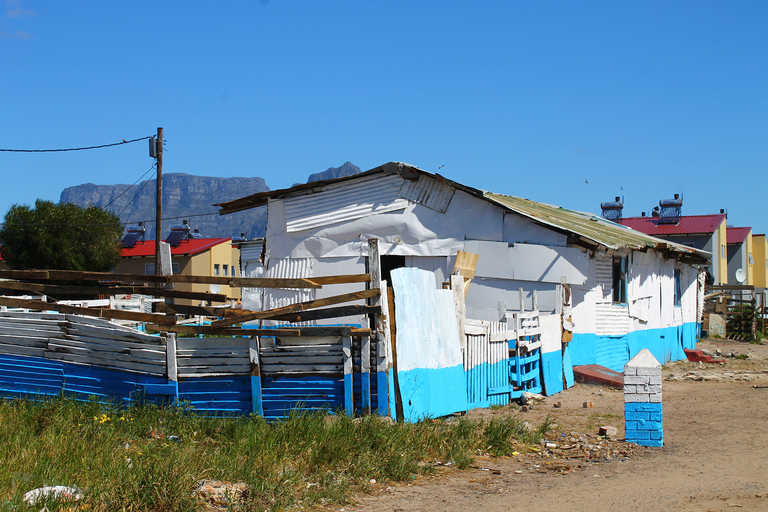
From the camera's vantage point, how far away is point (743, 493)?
6113mm

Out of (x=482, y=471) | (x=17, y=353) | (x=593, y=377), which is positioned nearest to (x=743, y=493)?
(x=482, y=471)

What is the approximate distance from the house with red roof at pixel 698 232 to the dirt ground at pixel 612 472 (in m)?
32.1

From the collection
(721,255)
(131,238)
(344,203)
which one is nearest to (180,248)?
(131,238)

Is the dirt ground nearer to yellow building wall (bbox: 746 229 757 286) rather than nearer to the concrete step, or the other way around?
the concrete step

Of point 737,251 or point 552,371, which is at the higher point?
point 737,251

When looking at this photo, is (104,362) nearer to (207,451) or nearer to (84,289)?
(84,289)

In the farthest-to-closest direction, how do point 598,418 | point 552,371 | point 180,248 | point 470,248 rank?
point 180,248
point 470,248
point 552,371
point 598,418

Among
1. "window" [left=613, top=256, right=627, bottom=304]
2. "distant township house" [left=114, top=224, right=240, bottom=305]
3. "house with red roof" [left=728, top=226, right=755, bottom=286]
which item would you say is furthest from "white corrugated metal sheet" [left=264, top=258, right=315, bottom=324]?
"house with red roof" [left=728, top=226, right=755, bottom=286]

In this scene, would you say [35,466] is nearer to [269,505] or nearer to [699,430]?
[269,505]

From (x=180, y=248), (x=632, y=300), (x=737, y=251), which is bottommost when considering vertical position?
(x=632, y=300)

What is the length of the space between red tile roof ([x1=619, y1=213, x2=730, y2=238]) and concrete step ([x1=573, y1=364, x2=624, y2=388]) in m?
28.4

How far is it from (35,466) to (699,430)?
7.89m

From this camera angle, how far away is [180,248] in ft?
161

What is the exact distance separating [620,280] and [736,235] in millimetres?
36111
